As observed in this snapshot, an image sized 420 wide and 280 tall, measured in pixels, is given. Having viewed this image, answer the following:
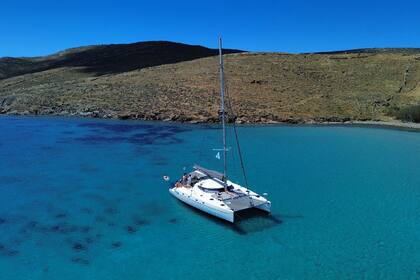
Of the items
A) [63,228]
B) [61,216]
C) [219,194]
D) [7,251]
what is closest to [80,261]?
[7,251]

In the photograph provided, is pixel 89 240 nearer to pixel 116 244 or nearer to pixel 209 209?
pixel 116 244

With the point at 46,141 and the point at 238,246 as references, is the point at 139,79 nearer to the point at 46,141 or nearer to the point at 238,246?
the point at 46,141

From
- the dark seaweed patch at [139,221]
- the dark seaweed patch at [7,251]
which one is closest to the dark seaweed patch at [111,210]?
the dark seaweed patch at [139,221]

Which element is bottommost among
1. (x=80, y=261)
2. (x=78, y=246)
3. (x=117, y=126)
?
(x=80, y=261)

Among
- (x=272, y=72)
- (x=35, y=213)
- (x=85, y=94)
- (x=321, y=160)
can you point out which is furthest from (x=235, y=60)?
(x=35, y=213)

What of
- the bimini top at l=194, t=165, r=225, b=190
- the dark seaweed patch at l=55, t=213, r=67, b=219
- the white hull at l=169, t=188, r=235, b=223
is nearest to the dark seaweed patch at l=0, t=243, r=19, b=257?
the dark seaweed patch at l=55, t=213, r=67, b=219
